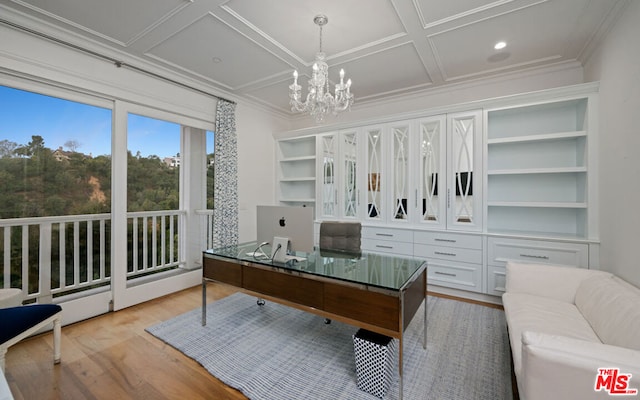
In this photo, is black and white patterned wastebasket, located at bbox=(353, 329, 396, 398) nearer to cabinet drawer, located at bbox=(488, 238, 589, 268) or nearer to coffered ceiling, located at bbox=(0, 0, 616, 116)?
cabinet drawer, located at bbox=(488, 238, 589, 268)

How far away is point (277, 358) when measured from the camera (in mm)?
2018

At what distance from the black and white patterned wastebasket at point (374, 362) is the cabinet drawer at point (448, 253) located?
188cm

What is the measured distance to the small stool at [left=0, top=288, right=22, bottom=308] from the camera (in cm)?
200

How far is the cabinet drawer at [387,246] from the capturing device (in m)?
3.48

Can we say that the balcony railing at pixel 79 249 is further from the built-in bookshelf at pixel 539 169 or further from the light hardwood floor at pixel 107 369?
the built-in bookshelf at pixel 539 169

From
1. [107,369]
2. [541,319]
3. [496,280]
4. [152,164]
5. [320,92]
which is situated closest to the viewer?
[541,319]

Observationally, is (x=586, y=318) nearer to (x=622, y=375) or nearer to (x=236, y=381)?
(x=622, y=375)

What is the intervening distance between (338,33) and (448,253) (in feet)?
9.09

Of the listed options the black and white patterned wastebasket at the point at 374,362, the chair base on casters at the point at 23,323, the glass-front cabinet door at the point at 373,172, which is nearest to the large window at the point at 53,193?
the chair base on casters at the point at 23,323

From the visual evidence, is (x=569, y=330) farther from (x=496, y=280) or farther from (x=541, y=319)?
(x=496, y=280)

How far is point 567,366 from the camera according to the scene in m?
1.06

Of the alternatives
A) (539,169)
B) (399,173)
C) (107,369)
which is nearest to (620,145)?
(539,169)

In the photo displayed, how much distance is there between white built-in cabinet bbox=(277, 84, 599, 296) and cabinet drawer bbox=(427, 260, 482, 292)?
0.04 feet

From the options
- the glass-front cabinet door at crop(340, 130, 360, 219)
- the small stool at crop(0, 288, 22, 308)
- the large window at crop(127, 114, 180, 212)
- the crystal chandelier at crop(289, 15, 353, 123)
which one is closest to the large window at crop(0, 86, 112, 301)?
the large window at crop(127, 114, 180, 212)
